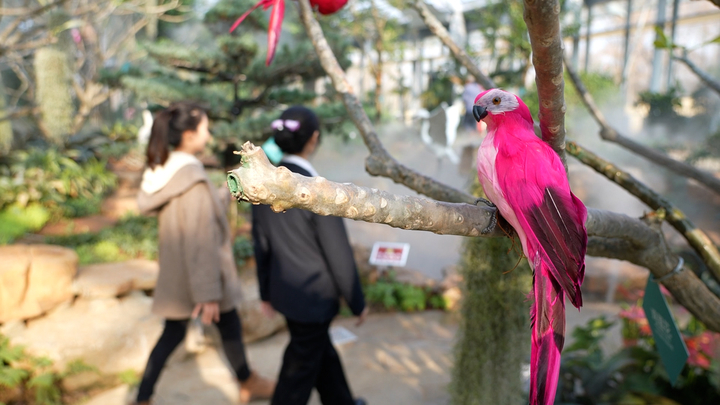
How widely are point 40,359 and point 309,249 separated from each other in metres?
1.77

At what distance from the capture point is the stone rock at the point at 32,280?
2850mm

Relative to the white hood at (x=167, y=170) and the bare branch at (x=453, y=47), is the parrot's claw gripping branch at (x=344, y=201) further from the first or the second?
the white hood at (x=167, y=170)

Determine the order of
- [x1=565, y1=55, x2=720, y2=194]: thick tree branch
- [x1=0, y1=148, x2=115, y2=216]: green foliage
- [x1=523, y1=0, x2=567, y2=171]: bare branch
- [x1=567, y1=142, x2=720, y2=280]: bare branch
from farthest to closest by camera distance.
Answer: [x1=0, y1=148, x2=115, y2=216]: green foliage < [x1=565, y1=55, x2=720, y2=194]: thick tree branch < [x1=567, y1=142, x2=720, y2=280]: bare branch < [x1=523, y1=0, x2=567, y2=171]: bare branch

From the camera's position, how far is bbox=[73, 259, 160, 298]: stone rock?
3.28 meters

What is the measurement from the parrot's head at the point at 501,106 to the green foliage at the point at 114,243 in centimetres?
433

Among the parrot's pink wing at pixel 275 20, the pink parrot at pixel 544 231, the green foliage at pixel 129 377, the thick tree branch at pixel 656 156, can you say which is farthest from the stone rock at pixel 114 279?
the pink parrot at pixel 544 231

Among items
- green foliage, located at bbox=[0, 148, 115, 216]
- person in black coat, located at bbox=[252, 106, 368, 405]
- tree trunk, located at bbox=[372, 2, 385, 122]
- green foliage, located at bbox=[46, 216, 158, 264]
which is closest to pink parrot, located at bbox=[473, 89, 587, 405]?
person in black coat, located at bbox=[252, 106, 368, 405]

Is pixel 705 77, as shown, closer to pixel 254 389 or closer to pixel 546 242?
pixel 546 242

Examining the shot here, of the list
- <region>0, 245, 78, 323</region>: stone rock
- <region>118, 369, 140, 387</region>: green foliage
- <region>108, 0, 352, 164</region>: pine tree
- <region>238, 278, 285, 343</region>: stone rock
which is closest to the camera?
<region>118, 369, 140, 387</region>: green foliage

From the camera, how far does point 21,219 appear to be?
4.79 metres

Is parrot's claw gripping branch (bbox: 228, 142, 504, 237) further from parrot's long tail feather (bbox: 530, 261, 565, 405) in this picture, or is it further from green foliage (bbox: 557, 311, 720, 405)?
green foliage (bbox: 557, 311, 720, 405)

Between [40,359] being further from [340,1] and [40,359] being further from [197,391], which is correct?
[340,1]

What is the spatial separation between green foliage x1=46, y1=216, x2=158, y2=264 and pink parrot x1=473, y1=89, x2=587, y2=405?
4.38 m

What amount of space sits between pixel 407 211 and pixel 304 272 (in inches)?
49.3
